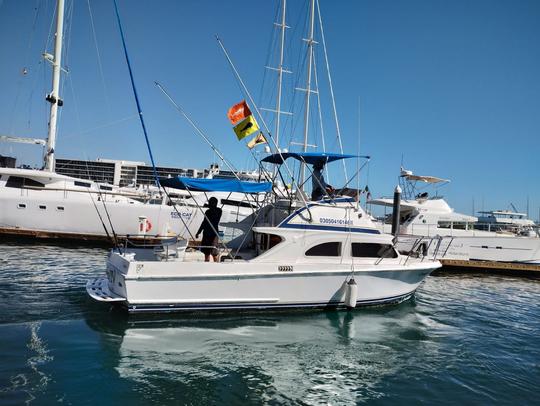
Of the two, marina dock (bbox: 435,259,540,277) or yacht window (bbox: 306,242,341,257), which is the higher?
yacht window (bbox: 306,242,341,257)

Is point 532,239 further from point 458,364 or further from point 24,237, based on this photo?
point 24,237

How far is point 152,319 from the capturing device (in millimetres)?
8578

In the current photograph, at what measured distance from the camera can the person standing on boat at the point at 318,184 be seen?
11.5 m

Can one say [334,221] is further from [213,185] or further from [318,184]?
[213,185]

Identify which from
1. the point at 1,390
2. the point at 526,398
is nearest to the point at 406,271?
the point at 526,398

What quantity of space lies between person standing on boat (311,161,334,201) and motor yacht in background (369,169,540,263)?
32.2 ft

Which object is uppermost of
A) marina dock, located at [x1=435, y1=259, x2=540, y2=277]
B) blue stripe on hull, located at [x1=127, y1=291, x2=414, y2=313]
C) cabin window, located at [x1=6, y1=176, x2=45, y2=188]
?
cabin window, located at [x1=6, y1=176, x2=45, y2=188]

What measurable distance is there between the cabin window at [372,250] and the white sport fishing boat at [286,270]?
0.09 feet

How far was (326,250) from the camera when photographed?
1009 cm

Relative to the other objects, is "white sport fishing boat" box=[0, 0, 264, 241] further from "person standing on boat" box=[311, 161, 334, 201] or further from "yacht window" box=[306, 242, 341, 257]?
"yacht window" box=[306, 242, 341, 257]

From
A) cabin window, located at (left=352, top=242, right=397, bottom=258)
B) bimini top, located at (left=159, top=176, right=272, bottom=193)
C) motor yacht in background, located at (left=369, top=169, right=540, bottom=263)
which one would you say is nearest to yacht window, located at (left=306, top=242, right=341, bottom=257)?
cabin window, located at (left=352, top=242, right=397, bottom=258)

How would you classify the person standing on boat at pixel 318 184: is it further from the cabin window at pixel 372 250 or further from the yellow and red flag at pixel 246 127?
the yellow and red flag at pixel 246 127

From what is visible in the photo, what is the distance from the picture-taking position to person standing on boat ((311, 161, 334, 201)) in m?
11.5

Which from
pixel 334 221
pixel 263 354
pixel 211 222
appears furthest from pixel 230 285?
pixel 334 221
